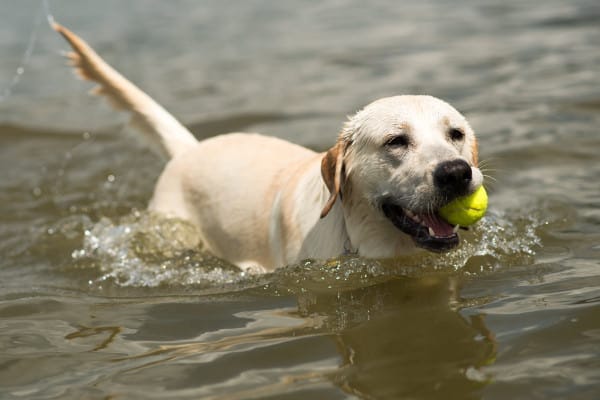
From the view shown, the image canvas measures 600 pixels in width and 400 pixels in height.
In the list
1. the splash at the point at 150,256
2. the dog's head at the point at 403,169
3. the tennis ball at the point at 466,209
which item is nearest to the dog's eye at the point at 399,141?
the dog's head at the point at 403,169

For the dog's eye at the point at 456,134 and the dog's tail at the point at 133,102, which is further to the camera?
the dog's tail at the point at 133,102

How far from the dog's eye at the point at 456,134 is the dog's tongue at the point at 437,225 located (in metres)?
0.45

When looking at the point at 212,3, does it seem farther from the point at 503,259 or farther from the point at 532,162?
the point at 503,259

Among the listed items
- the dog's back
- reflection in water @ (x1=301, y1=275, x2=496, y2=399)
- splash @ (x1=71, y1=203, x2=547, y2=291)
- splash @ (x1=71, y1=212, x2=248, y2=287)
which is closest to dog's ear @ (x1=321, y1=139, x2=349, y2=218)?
splash @ (x1=71, y1=203, x2=547, y2=291)

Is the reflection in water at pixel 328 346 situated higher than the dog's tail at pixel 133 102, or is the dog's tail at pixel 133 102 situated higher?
the dog's tail at pixel 133 102

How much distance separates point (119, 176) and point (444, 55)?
16.9 ft

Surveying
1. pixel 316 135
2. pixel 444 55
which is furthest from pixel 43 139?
pixel 444 55

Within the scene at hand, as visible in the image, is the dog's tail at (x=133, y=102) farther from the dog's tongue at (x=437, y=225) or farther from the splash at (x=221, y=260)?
the dog's tongue at (x=437, y=225)

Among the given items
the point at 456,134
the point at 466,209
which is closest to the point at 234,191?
the point at 456,134

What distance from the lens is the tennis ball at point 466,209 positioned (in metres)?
4.64

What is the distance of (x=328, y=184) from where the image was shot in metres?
4.97

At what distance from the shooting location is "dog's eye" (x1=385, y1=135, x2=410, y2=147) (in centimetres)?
470

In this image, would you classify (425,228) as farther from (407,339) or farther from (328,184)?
(407,339)

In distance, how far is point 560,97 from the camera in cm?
923
